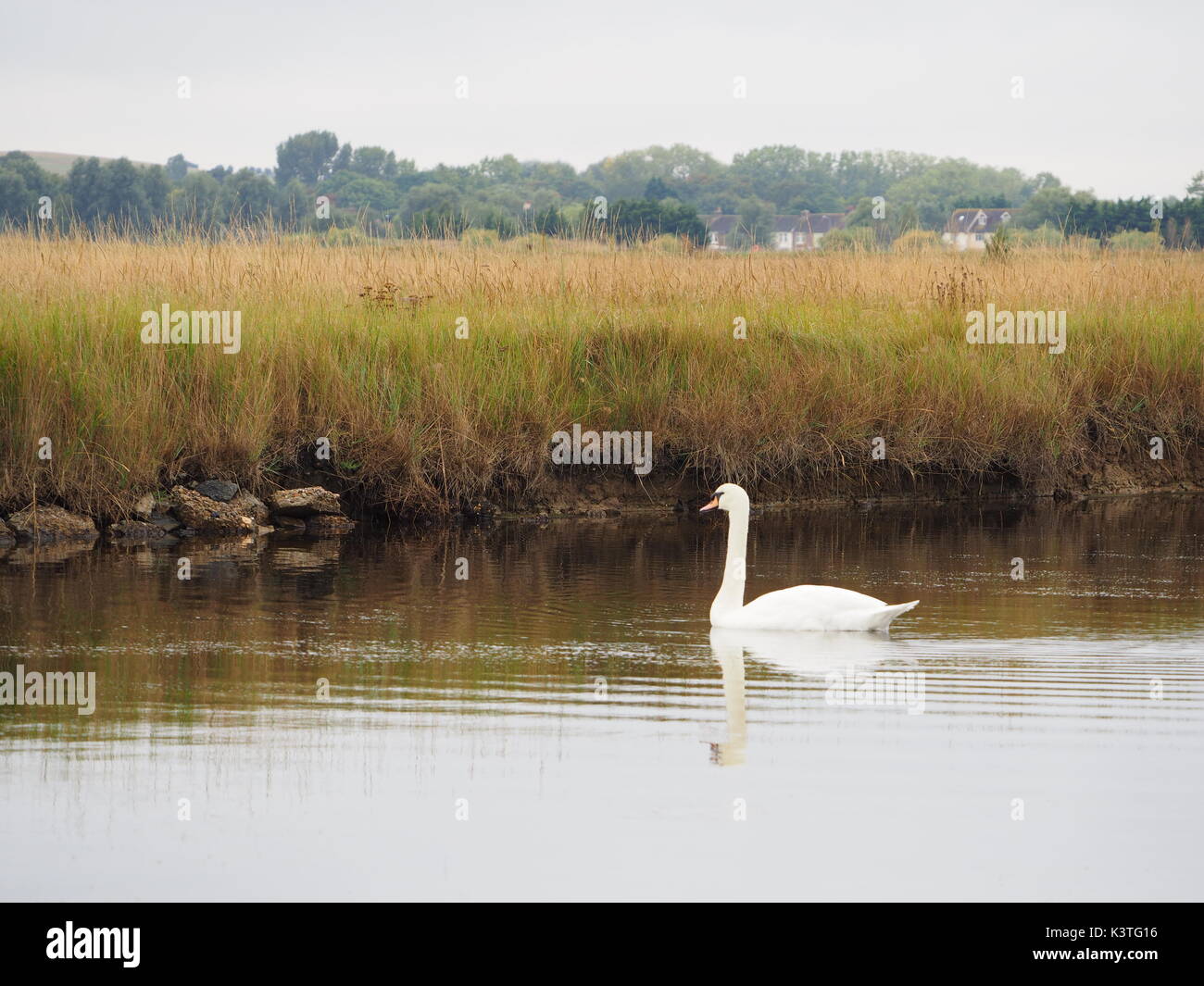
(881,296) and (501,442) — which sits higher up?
(881,296)

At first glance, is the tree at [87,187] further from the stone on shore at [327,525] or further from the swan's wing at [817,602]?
the swan's wing at [817,602]

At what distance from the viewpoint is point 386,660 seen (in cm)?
820

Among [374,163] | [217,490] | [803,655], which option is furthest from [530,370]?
[374,163]

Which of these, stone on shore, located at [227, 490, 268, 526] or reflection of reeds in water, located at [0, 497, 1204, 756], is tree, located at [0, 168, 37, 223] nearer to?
stone on shore, located at [227, 490, 268, 526]

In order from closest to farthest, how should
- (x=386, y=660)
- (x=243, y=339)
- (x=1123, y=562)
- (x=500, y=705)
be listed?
(x=500, y=705) < (x=386, y=660) < (x=1123, y=562) < (x=243, y=339)

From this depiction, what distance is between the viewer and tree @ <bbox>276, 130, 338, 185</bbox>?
81438 mm

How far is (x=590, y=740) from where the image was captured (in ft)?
21.6

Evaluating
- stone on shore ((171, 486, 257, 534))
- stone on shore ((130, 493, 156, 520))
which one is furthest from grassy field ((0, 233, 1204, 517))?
stone on shore ((171, 486, 257, 534))

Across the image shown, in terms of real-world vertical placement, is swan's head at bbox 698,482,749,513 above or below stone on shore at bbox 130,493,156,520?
above

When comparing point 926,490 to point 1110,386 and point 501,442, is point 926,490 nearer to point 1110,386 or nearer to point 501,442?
point 1110,386

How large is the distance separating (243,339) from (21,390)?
1992 millimetres

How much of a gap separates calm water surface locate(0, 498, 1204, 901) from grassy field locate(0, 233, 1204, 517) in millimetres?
2467
